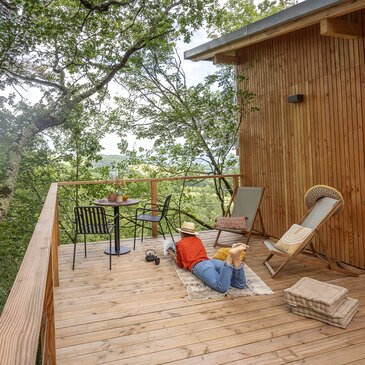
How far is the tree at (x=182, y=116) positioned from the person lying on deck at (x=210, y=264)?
3333mm

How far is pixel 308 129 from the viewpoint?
15.3 feet

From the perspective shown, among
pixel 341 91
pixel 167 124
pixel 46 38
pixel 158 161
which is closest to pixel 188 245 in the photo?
pixel 341 91

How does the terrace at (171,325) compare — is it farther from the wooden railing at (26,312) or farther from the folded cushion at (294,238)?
the folded cushion at (294,238)

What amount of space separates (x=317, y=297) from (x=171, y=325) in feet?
4.12

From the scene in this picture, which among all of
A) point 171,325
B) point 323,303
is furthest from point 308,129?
point 171,325

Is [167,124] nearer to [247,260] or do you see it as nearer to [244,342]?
[247,260]

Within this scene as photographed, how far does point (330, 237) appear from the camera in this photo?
14.5ft

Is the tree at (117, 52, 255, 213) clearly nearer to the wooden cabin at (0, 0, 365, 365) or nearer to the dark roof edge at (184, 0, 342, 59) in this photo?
the wooden cabin at (0, 0, 365, 365)

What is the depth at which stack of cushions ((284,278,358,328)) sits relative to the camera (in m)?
2.68

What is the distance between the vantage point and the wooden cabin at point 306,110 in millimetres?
3859

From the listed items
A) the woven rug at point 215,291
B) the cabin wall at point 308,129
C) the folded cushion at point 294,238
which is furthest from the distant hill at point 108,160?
the folded cushion at point 294,238

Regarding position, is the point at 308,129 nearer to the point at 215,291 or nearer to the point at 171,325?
the point at 215,291

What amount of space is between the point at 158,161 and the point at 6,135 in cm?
387

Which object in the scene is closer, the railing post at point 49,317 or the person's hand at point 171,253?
the railing post at point 49,317
